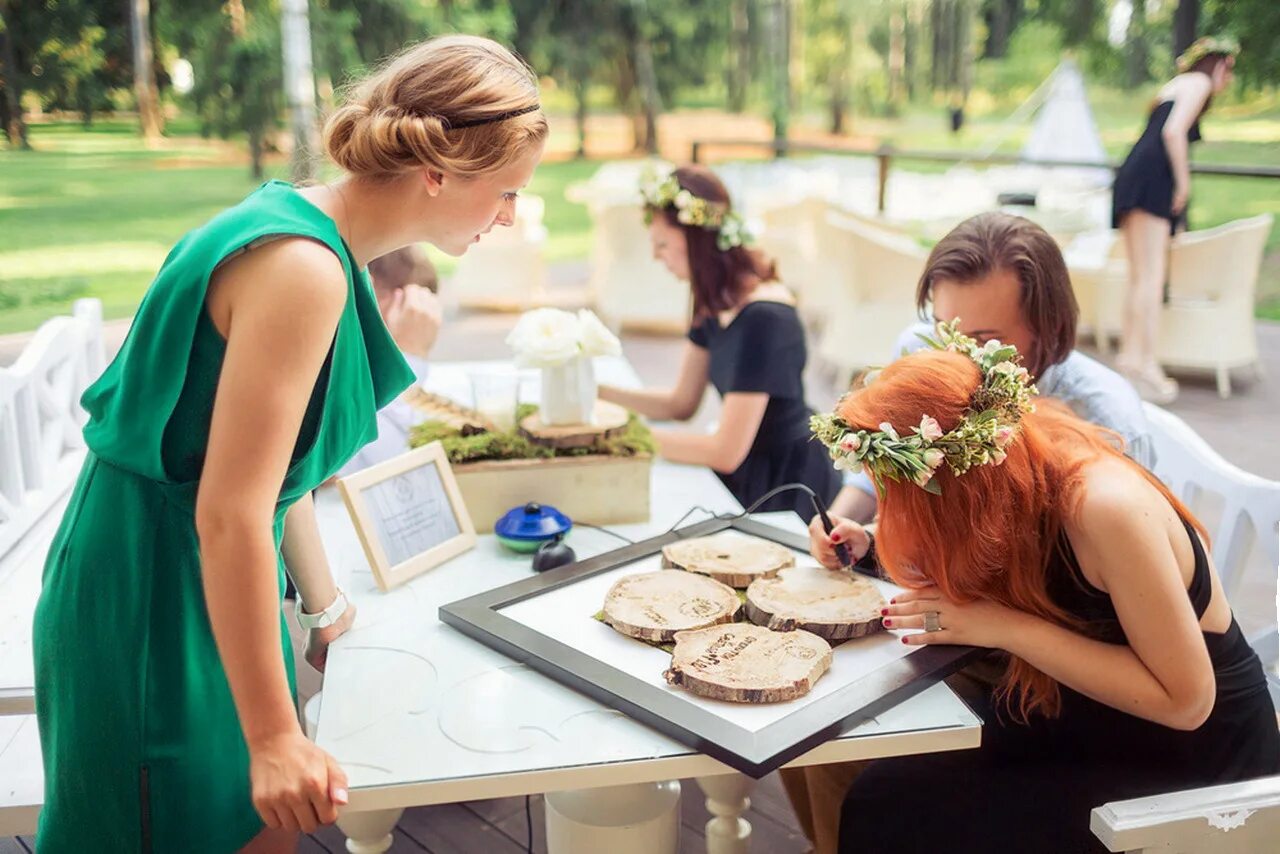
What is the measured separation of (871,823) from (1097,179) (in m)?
8.42

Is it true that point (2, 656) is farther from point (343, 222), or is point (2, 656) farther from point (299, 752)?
point (343, 222)

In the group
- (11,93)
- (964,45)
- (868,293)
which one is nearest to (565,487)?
(868,293)

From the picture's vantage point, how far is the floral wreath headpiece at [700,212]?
2480 millimetres

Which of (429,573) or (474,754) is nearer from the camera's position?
(474,754)

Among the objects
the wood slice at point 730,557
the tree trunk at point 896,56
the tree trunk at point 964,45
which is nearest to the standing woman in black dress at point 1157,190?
the wood slice at point 730,557

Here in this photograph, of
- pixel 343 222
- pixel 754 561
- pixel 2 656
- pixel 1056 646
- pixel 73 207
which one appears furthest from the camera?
pixel 73 207

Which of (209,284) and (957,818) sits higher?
(209,284)

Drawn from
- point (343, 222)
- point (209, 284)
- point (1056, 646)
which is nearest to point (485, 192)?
point (343, 222)

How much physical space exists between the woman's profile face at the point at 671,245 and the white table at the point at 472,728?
1268 millimetres

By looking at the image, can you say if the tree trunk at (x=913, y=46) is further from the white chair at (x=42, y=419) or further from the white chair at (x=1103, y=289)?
the white chair at (x=42, y=419)

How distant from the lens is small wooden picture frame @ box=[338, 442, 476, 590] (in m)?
1.54

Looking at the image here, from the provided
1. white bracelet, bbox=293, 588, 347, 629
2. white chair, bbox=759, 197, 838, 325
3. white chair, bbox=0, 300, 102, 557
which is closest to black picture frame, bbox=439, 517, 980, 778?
white bracelet, bbox=293, 588, 347, 629

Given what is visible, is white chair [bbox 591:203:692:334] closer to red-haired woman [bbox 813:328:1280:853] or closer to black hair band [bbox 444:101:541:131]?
red-haired woman [bbox 813:328:1280:853]

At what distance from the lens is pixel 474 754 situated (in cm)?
112
